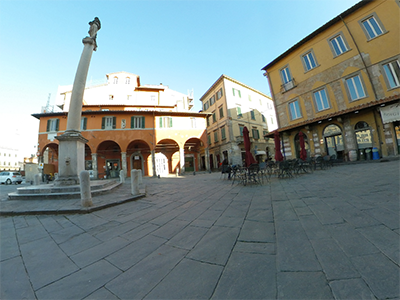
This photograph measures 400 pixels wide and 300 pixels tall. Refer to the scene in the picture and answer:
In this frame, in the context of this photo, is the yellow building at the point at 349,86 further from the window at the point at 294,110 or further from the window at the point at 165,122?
the window at the point at 165,122

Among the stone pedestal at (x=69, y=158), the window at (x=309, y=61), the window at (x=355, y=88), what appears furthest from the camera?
the window at (x=309, y=61)

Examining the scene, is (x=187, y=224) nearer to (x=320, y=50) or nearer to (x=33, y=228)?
(x=33, y=228)

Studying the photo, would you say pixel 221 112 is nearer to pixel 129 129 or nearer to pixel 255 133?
pixel 255 133

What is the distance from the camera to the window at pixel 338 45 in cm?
1147

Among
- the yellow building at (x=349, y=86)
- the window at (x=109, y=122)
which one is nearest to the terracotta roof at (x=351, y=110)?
the yellow building at (x=349, y=86)

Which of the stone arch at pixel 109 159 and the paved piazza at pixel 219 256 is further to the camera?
the stone arch at pixel 109 159

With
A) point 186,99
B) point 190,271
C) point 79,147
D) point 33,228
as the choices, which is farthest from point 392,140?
point 186,99

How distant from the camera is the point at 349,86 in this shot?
11.1 meters

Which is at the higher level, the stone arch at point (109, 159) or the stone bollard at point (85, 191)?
the stone arch at point (109, 159)

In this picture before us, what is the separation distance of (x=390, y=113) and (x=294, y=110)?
5.68 meters

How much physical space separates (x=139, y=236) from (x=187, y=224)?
737mm

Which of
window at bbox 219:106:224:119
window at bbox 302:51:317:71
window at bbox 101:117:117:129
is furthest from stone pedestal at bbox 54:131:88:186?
window at bbox 219:106:224:119

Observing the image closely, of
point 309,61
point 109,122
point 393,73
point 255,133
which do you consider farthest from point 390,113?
point 109,122

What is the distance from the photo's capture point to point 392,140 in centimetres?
939
